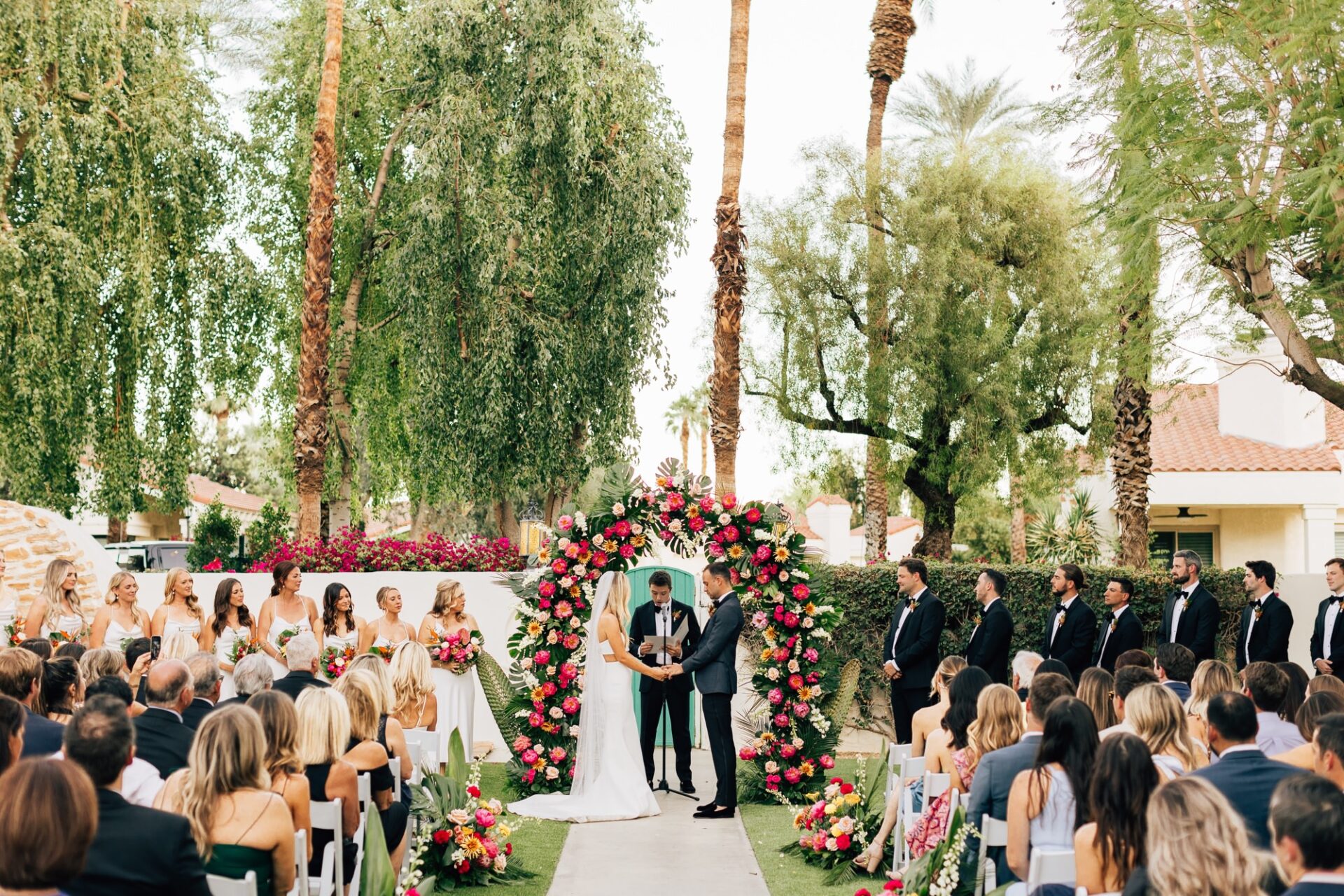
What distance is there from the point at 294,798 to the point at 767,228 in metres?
18.3

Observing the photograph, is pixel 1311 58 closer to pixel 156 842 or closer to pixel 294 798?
pixel 294 798

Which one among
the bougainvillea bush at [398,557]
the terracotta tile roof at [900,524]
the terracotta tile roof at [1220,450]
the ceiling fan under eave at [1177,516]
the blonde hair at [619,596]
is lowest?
the blonde hair at [619,596]

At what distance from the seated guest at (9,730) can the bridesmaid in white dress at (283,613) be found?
17.6 ft

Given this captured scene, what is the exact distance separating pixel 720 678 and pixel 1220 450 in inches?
855

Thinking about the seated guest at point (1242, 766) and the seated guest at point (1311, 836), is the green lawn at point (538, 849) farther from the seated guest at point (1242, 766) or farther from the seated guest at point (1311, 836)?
the seated guest at point (1311, 836)

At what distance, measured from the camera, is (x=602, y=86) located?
1798 centimetres

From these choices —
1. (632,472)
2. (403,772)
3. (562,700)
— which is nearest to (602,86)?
Answer: (632,472)

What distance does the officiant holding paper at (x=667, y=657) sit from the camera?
10.6 m

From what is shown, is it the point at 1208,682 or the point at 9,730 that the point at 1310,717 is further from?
the point at 9,730

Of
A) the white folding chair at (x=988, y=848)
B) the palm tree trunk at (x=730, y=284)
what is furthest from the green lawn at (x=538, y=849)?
the palm tree trunk at (x=730, y=284)

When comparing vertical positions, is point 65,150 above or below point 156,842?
above

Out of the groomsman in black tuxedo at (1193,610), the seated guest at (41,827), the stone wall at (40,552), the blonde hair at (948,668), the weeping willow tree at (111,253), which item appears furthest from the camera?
the weeping willow tree at (111,253)

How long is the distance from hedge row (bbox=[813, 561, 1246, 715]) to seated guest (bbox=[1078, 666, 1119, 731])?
7.61 metres

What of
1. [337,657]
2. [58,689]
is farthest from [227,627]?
[58,689]
